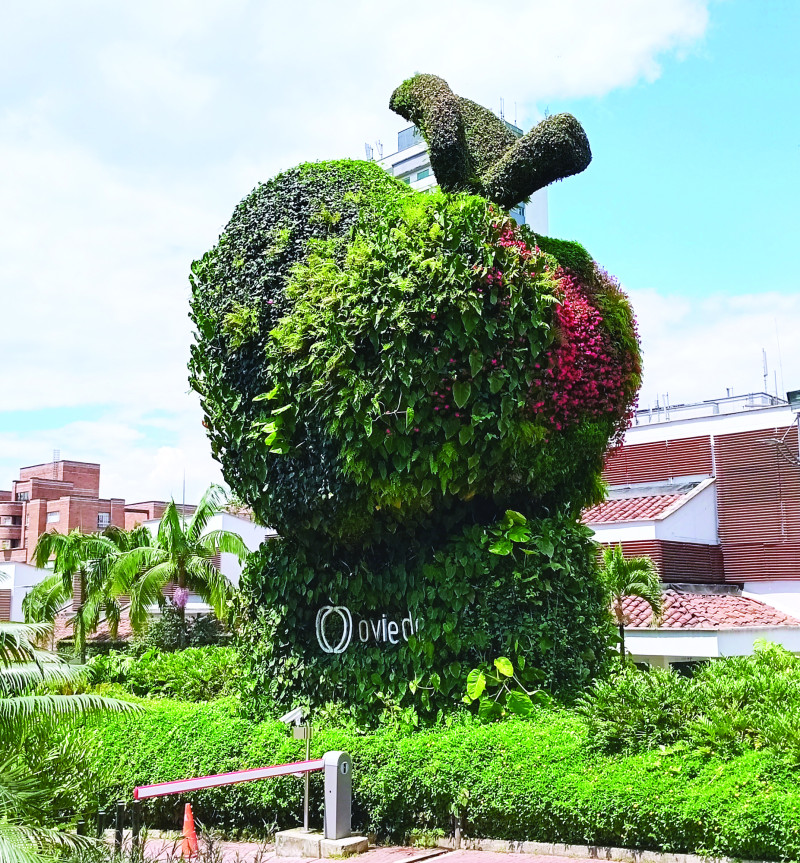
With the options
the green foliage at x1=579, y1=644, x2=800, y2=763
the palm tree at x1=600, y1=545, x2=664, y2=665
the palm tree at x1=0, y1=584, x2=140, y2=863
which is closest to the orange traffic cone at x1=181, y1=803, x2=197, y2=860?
the palm tree at x1=0, y1=584, x2=140, y2=863

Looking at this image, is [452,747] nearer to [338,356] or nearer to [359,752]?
[359,752]

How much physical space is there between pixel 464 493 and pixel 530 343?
1744 millimetres

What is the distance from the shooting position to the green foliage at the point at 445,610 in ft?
33.3

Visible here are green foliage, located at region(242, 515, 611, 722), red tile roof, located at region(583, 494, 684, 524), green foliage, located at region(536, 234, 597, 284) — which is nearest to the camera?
green foliage, located at region(242, 515, 611, 722)

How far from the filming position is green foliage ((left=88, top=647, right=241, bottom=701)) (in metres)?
14.3

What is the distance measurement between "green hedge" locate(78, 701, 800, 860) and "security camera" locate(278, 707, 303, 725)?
0.32ft

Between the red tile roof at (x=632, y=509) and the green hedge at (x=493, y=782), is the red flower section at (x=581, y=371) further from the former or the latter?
the red tile roof at (x=632, y=509)

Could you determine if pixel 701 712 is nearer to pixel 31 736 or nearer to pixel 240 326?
pixel 31 736

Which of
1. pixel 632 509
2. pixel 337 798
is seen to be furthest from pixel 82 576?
pixel 337 798

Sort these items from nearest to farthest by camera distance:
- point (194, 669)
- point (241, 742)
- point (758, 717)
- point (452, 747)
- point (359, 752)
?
point (758, 717)
point (452, 747)
point (359, 752)
point (241, 742)
point (194, 669)

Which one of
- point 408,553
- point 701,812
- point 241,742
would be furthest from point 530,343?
point 241,742

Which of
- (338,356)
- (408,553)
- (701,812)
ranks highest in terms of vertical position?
(338,356)

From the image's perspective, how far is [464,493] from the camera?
10.2 metres

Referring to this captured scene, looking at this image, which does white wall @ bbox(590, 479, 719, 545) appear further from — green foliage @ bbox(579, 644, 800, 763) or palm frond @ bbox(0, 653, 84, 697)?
palm frond @ bbox(0, 653, 84, 697)
